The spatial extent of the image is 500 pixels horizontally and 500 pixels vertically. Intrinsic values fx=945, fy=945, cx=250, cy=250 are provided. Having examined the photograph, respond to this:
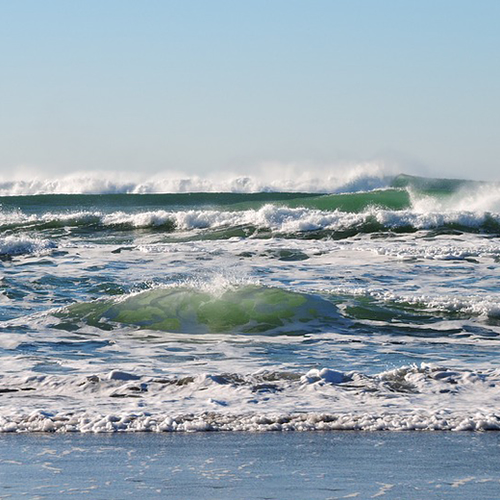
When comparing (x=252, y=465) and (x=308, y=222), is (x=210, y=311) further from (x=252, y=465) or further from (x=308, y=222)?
(x=308, y=222)

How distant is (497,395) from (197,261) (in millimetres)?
12893

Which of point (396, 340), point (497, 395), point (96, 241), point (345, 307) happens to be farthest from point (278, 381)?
point (96, 241)

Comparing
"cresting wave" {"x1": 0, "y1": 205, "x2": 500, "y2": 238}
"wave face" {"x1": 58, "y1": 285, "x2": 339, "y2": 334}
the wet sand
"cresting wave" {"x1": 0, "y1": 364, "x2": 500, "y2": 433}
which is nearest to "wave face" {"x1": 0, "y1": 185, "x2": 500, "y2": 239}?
"cresting wave" {"x1": 0, "y1": 205, "x2": 500, "y2": 238}

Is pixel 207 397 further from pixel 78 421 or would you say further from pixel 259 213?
pixel 259 213

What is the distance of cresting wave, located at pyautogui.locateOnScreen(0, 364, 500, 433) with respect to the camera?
7.20 m

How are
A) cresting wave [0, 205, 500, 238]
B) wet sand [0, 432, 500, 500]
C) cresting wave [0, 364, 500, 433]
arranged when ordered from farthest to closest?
1. cresting wave [0, 205, 500, 238]
2. cresting wave [0, 364, 500, 433]
3. wet sand [0, 432, 500, 500]

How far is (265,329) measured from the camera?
12.6 meters

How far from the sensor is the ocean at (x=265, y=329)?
7742mm

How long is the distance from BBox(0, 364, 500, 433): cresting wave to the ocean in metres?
0.02

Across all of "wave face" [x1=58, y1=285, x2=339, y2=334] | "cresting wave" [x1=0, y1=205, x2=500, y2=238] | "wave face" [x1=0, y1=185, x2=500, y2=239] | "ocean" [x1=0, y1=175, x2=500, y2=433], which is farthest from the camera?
"wave face" [x1=0, y1=185, x2=500, y2=239]

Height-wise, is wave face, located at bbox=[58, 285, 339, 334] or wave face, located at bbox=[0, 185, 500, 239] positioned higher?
wave face, located at bbox=[0, 185, 500, 239]

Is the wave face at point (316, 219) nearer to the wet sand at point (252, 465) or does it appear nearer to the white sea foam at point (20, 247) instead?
the white sea foam at point (20, 247)

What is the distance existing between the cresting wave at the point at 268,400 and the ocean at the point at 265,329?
21 millimetres

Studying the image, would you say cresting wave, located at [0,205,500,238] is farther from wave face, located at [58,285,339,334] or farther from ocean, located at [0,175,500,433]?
wave face, located at [58,285,339,334]
